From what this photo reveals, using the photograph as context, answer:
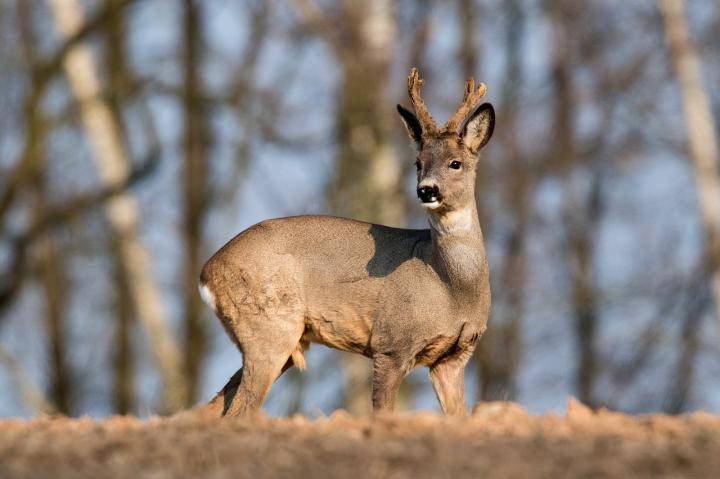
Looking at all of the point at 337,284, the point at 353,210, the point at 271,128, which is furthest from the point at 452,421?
the point at 271,128

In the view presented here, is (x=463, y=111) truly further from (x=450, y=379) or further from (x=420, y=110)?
(x=450, y=379)

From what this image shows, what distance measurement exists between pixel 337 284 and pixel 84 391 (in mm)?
18122

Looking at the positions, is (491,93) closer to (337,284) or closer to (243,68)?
(243,68)

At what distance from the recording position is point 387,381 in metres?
8.66

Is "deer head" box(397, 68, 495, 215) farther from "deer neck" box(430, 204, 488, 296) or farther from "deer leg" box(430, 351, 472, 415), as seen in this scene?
"deer leg" box(430, 351, 472, 415)

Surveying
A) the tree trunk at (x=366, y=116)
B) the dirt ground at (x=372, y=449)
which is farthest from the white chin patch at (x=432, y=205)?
the tree trunk at (x=366, y=116)

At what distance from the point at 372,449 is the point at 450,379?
3121 mm

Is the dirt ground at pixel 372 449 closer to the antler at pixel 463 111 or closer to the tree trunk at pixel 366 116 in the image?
the antler at pixel 463 111

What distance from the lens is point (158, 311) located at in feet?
74.6

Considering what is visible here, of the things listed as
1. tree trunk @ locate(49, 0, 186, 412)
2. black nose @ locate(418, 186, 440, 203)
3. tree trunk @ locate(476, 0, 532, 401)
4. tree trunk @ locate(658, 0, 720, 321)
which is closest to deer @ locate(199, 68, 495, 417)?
black nose @ locate(418, 186, 440, 203)

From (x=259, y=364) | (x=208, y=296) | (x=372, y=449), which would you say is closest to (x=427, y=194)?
(x=259, y=364)

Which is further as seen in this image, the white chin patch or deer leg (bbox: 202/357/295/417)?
deer leg (bbox: 202/357/295/417)

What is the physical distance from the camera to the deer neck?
29.0 feet

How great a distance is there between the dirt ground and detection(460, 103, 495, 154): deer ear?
2528mm
